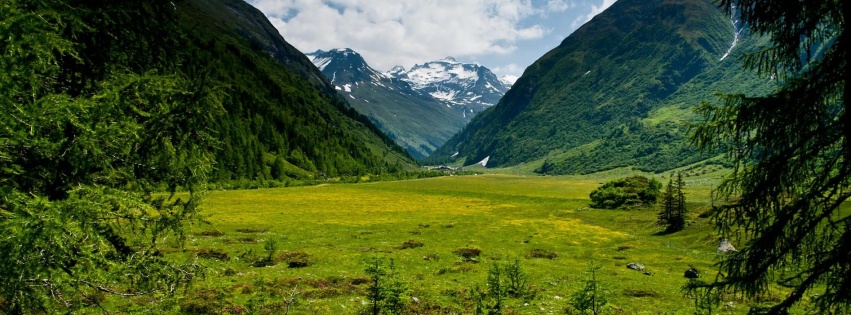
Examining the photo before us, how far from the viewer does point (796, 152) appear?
7348 mm

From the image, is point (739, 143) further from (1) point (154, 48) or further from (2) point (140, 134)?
(1) point (154, 48)

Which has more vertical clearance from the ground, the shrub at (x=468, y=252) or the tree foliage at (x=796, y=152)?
the tree foliage at (x=796, y=152)

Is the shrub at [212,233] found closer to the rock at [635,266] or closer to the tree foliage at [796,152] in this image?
the rock at [635,266]

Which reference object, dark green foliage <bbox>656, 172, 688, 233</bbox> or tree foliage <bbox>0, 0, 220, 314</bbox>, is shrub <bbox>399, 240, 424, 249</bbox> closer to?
tree foliage <bbox>0, 0, 220, 314</bbox>

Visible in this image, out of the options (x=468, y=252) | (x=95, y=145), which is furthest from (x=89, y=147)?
(x=468, y=252)

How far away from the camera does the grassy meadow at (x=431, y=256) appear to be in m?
18.9

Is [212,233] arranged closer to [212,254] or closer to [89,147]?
[212,254]

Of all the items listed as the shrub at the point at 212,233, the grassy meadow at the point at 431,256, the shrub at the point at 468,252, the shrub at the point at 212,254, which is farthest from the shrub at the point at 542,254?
the shrub at the point at 212,233

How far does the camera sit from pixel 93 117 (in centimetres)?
755

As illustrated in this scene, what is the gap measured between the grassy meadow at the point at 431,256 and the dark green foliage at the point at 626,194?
10.8 metres

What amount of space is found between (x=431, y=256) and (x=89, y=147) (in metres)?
27.3

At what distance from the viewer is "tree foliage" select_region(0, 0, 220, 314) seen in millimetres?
6125

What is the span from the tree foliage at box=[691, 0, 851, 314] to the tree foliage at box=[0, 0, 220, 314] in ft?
36.9

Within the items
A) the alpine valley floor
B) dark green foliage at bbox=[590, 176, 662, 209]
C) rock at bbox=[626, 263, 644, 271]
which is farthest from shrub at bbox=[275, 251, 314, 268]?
dark green foliage at bbox=[590, 176, 662, 209]
